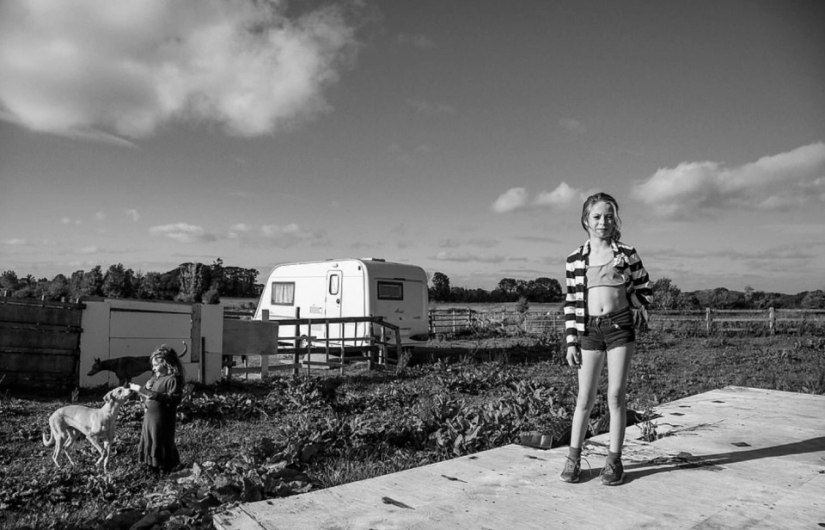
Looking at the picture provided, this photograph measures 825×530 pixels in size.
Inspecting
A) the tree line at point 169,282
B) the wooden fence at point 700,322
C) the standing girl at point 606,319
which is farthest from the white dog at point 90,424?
the tree line at point 169,282

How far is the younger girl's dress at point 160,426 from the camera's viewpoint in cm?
484

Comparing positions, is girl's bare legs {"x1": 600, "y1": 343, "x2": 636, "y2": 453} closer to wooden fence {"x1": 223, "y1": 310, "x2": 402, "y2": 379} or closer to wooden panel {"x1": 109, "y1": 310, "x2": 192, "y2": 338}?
wooden fence {"x1": 223, "y1": 310, "x2": 402, "y2": 379}

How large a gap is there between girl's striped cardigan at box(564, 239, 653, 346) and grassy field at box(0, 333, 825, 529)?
1164 mm

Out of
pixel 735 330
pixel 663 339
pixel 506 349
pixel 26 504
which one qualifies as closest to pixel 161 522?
pixel 26 504

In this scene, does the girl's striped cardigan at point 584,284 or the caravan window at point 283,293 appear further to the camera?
the caravan window at point 283,293

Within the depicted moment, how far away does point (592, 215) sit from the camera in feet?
11.6

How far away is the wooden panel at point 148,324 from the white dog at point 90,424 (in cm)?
502

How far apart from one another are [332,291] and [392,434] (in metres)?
10.7

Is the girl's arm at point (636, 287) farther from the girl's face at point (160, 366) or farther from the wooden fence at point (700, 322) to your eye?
the wooden fence at point (700, 322)

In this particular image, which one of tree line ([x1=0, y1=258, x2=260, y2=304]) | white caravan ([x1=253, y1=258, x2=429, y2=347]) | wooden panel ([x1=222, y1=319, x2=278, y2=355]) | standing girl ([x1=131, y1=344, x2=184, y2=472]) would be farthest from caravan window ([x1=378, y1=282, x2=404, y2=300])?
tree line ([x1=0, y1=258, x2=260, y2=304])

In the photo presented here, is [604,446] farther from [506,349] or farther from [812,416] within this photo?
[506,349]

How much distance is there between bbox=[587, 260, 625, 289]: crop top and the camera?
346 cm

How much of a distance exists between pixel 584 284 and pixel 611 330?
1.07 feet

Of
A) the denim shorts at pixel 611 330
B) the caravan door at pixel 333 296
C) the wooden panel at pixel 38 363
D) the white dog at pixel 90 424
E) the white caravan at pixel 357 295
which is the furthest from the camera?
the caravan door at pixel 333 296
